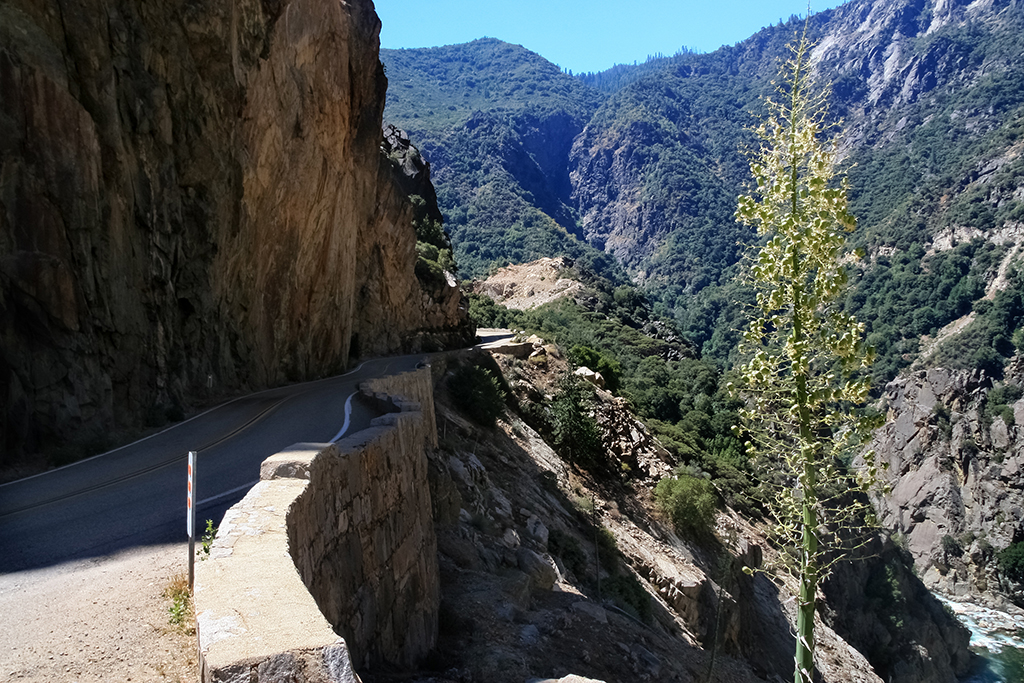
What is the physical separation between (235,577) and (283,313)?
1652 centimetres

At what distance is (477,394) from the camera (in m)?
26.3

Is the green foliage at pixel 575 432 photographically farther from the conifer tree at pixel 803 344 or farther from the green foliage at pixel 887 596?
the conifer tree at pixel 803 344

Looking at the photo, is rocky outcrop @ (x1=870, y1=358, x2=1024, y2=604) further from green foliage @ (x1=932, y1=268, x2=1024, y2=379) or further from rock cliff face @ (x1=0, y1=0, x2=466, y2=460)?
rock cliff face @ (x1=0, y1=0, x2=466, y2=460)

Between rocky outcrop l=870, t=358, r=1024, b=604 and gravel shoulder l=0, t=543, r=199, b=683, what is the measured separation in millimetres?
65363

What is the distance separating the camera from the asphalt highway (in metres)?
6.97

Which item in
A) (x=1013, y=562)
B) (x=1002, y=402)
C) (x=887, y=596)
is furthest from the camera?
(x=1002, y=402)

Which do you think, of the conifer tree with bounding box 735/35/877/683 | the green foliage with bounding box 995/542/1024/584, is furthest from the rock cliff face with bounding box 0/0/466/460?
the green foliage with bounding box 995/542/1024/584

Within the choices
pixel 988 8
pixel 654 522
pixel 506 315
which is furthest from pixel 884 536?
pixel 988 8

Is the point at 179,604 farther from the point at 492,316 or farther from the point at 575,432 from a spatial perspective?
the point at 492,316

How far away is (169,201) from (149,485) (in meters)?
8.29

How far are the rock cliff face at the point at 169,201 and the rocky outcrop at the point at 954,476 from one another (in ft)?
182

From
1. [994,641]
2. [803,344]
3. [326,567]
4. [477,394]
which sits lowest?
[994,641]

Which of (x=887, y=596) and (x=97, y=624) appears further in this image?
(x=887, y=596)

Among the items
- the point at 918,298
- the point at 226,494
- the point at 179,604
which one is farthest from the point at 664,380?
the point at 918,298
